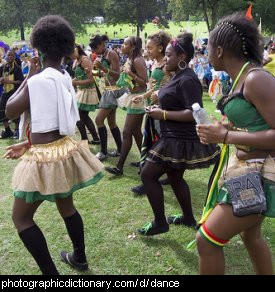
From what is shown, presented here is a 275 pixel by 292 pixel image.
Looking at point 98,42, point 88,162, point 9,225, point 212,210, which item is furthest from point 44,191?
point 98,42

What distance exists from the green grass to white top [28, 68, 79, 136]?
1.40 metres

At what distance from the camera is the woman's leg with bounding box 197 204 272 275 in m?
2.26

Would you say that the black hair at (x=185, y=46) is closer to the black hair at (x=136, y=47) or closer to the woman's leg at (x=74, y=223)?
the woman's leg at (x=74, y=223)

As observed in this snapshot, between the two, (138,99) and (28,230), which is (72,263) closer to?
(28,230)

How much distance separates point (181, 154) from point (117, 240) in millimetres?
1139

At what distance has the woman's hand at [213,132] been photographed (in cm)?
227

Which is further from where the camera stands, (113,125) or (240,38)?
(113,125)

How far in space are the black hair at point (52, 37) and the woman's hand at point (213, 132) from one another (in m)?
1.24

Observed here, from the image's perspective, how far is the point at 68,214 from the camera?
311 centimetres

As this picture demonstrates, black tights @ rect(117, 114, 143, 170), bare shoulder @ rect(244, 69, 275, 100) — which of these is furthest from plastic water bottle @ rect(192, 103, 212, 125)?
black tights @ rect(117, 114, 143, 170)

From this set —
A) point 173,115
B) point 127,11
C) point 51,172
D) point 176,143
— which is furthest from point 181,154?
point 127,11

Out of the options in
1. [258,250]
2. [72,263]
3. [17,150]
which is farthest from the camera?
[72,263]

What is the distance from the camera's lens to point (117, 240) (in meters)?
3.90

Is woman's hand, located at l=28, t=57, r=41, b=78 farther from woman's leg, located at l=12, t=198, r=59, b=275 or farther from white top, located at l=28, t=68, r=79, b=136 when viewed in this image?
woman's leg, located at l=12, t=198, r=59, b=275
